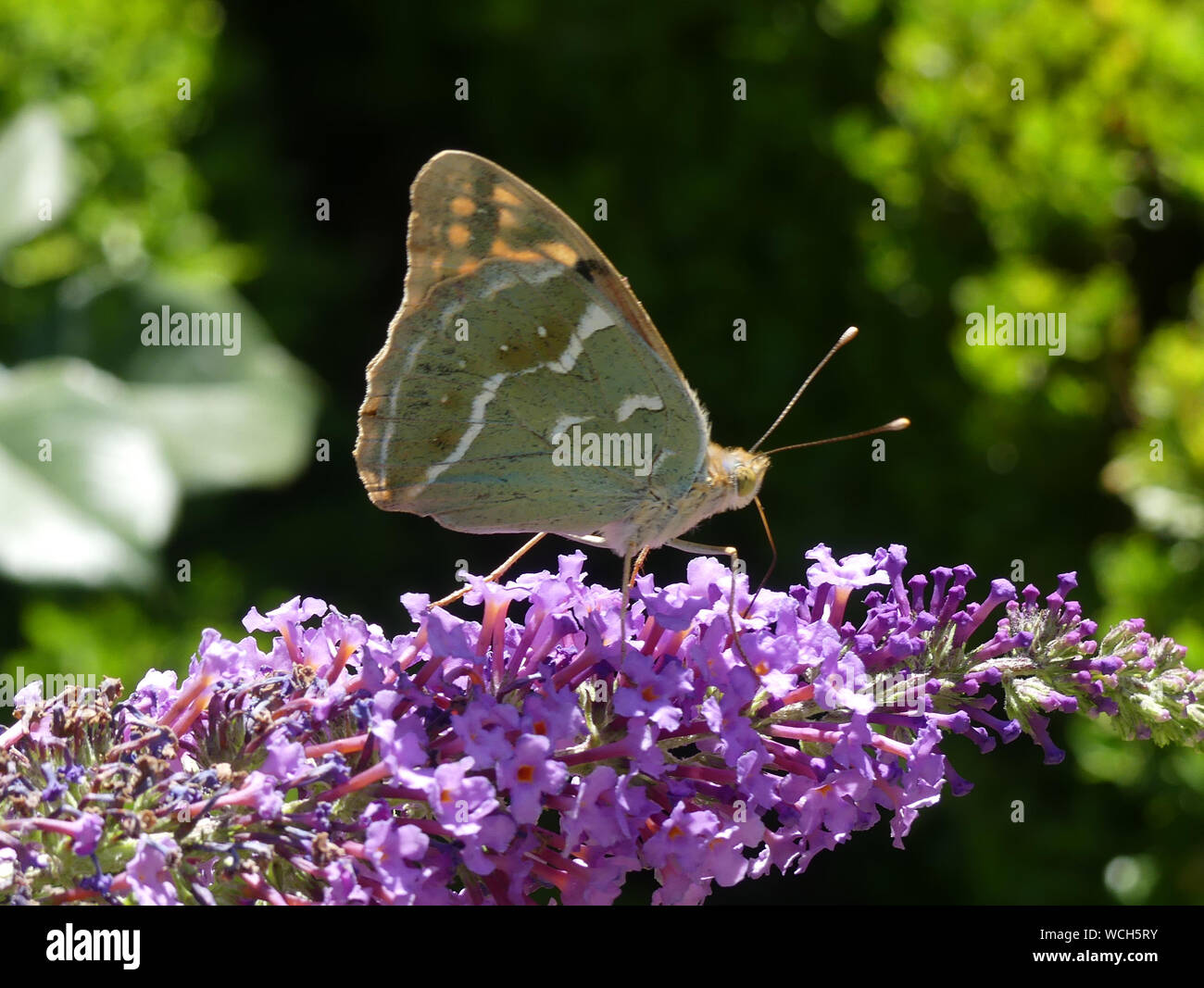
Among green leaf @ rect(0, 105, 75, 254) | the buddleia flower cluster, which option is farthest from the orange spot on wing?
green leaf @ rect(0, 105, 75, 254)

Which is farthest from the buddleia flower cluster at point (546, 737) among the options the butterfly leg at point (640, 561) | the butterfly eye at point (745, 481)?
the butterfly eye at point (745, 481)

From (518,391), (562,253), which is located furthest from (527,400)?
(562,253)

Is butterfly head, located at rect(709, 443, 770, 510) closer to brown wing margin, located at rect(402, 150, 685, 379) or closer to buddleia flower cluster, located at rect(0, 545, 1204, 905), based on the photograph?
brown wing margin, located at rect(402, 150, 685, 379)

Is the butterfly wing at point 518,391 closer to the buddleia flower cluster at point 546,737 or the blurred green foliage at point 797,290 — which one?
the buddleia flower cluster at point 546,737

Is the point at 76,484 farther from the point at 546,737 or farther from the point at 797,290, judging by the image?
the point at 797,290

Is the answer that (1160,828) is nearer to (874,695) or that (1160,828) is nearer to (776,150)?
(874,695)
